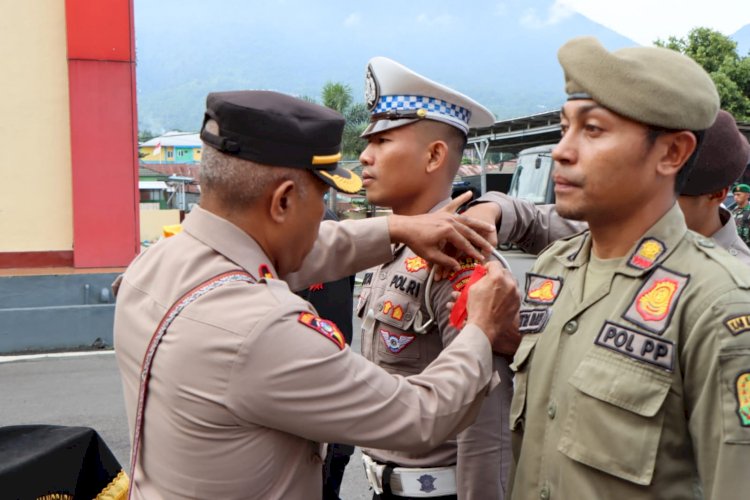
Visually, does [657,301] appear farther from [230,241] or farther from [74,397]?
[74,397]

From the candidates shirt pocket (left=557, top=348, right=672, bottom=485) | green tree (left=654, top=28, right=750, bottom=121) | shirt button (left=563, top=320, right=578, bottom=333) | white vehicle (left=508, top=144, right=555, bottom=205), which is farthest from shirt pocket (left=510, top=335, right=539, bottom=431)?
green tree (left=654, top=28, right=750, bottom=121)

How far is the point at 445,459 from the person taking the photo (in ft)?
7.30

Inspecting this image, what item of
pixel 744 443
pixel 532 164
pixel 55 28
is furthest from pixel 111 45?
pixel 532 164

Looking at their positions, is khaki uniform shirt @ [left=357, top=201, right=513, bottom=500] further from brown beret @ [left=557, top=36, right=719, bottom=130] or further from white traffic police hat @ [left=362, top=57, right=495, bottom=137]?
brown beret @ [left=557, top=36, right=719, bottom=130]

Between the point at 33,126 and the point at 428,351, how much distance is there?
7143mm

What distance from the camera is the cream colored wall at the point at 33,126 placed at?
7.82 m

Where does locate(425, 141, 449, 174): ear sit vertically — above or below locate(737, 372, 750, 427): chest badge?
above

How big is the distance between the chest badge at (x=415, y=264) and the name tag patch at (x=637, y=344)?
2.61 ft

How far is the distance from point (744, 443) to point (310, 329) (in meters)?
0.86

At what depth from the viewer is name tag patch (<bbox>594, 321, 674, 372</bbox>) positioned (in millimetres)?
1433

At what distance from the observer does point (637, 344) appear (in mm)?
1477

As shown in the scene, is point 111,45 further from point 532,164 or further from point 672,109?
point 532,164

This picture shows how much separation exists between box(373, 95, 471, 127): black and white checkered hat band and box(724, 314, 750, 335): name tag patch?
51.3 inches

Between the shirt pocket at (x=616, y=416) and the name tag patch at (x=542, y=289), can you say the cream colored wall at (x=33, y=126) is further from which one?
the shirt pocket at (x=616, y=416)
